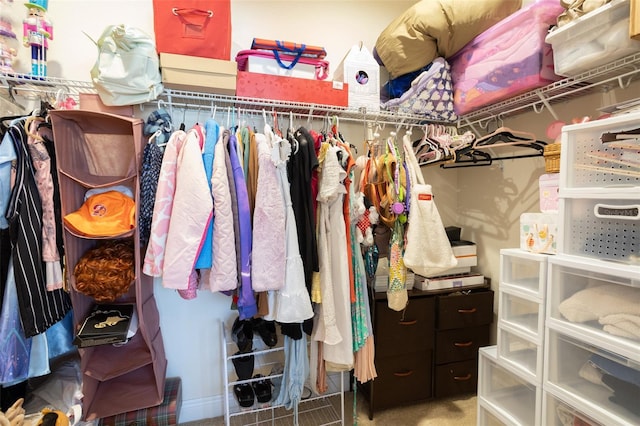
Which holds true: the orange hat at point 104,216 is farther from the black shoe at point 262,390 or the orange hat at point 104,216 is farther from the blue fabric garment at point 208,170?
the black shoe at point 262,390

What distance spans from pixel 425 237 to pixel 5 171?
184 cm

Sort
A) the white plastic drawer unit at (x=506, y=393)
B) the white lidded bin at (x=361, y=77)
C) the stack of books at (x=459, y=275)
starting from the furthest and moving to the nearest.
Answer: the stack of books at (x=459, y=275) < the white lidded bin at (x=361, y=77) < the white plastic drawer unit at (x=506, y=393)

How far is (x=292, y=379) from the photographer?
1.69m

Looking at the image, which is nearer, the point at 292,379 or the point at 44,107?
the point at 44,107

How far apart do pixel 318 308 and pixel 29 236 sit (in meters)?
1.24

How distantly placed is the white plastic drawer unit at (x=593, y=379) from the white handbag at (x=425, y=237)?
53cm

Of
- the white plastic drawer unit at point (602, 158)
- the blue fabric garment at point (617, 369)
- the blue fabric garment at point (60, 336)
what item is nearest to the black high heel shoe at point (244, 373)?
the blue fabric garment at point (60, 336)

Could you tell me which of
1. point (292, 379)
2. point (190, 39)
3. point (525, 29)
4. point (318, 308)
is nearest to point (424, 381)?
point (292, 379)

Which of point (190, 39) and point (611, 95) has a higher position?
point (190, 39)

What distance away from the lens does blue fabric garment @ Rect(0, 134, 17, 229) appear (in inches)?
47.1

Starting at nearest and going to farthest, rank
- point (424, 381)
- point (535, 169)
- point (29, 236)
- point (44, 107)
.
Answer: point (29, 236) → point (44, 107) → point (535, 169) → point (424, 381)

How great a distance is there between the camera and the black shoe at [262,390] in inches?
67.9

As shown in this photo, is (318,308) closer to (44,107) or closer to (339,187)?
(339,187)

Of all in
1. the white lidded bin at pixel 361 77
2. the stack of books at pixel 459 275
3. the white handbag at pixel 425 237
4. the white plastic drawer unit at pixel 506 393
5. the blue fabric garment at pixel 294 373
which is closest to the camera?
the white plastic drawer unit at pixel 506 393
